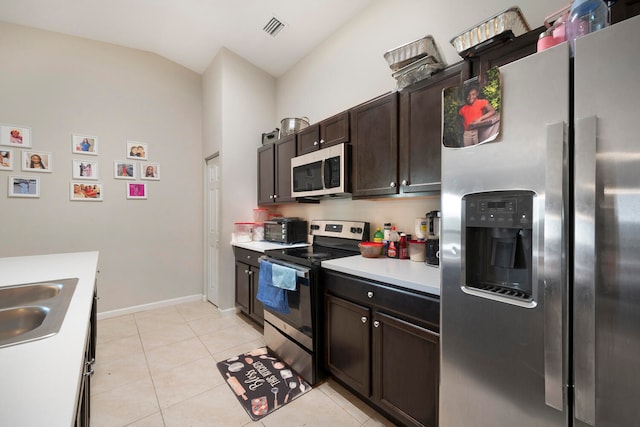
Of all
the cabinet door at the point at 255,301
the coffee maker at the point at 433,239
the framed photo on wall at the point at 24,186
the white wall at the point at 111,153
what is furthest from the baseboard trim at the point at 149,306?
the coffee maker at the point at 433,239

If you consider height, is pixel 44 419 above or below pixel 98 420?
above

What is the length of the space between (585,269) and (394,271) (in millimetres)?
882

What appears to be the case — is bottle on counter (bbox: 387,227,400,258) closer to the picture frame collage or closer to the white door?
the white door

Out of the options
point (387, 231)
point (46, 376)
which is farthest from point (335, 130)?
point (46, 376)

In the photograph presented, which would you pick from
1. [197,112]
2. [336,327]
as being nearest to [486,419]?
[336,327]

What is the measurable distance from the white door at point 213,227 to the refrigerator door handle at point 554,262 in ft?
10.4

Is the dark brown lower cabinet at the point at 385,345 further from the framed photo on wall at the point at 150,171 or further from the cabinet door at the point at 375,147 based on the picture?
the framed photo on wall at the point at 150,171

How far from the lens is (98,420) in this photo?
5.24 ft

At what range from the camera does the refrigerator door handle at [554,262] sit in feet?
2.66

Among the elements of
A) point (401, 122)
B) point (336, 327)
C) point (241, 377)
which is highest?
point (401, 122)

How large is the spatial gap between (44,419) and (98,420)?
1661 mm

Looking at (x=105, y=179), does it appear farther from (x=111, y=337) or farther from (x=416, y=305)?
(x=416, y=305)

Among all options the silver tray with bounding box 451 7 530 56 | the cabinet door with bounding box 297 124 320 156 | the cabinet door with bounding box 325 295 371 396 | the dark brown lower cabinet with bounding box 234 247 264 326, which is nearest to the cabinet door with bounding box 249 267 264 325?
the dark brown lower cabinet with bounding box 234 247 264 326

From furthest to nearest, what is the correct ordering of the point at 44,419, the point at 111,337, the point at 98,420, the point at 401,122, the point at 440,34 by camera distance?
the point at 111,337, the point at 440,34, the point at 401,122, the point at 98,420, the point at 44,419
